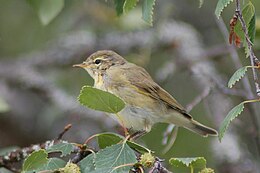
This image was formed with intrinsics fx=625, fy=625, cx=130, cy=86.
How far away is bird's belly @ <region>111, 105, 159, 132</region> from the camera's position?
384 cm

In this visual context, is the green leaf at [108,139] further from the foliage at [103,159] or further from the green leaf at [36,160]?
the green leaf at [36,160]

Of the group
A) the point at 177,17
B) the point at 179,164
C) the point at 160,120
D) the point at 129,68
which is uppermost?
the point at 177,17

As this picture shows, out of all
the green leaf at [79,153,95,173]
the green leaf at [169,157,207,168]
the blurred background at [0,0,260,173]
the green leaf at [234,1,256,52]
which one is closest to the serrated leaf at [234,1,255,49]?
the green leaf at [234,1,256,52]

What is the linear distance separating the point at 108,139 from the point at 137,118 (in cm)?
112

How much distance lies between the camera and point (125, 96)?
392 cm

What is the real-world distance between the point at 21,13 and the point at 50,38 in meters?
0.39

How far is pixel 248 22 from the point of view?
263 cm

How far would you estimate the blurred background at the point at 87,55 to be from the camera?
5.38 meters

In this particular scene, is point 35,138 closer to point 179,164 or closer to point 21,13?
point 21,13

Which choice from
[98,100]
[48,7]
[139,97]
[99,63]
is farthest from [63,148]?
[99,63]

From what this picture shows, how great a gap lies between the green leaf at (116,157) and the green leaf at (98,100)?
0.54 ft

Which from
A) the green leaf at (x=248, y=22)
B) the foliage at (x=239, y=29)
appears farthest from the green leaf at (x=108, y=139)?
the green leaf at (x=248, y=22)

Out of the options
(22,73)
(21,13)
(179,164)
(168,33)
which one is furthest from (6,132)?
(179,164)

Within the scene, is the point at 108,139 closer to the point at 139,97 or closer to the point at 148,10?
the point at 148,10
